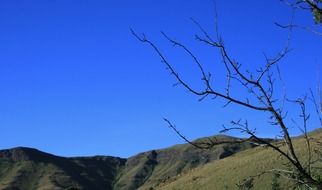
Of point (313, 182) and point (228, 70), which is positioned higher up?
point (228, 70)

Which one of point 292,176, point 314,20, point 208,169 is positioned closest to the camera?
point 292,176

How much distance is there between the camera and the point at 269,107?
511 cm

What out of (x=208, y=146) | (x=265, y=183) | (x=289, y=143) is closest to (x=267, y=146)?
(x=289, y=143)

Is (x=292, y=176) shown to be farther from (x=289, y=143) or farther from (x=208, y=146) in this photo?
(x=208, y=146)

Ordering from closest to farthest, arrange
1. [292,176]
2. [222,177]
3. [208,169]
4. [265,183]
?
[292,176], [265,183], [222,177], [208,169]

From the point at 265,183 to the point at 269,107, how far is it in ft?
239

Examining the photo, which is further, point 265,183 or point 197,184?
point 197,184

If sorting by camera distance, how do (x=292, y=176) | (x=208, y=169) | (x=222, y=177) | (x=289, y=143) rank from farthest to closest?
1. (x=208, y=169)
2. (x=222, y=177)
3. (x=292, y=176)
4. (x=289, y=143)

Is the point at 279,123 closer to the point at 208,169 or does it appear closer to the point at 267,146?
the point at 267,146

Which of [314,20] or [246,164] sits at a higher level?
[246,164]

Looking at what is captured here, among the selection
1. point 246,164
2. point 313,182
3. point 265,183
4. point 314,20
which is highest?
point 246,164

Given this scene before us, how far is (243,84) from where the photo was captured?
17.1 ft

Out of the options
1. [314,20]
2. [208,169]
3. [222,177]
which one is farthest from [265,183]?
[314,20]

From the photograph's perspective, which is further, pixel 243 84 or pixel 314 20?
pixel 314 20
